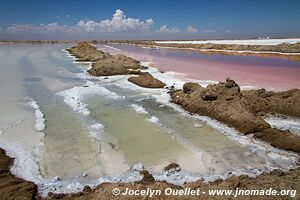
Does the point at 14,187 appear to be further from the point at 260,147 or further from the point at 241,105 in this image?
the point at 241,105

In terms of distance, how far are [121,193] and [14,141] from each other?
5.13m

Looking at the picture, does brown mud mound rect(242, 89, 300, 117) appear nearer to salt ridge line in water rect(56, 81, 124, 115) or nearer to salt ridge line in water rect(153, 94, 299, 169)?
salt ridge line in water rect(153, 94, 299, 169)

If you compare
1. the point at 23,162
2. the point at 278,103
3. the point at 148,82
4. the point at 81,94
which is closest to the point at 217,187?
the point at 23,162

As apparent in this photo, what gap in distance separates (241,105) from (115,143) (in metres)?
5.01

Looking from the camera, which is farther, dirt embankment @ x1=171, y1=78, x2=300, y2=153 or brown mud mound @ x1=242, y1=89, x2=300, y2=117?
brown mud mound @ x1=242, y1=89, x2=300, y2=117

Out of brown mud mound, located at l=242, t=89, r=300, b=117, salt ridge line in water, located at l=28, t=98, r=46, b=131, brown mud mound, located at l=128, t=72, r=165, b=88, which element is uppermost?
brown mud mound, located at l=242, t=89, r=300, b=117

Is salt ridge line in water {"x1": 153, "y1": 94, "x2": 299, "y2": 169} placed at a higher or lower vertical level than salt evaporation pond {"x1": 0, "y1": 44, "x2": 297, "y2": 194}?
higher

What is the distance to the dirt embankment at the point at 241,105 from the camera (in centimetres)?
977

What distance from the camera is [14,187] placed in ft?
20.2

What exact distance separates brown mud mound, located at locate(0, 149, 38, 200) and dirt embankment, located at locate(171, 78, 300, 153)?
264 inches

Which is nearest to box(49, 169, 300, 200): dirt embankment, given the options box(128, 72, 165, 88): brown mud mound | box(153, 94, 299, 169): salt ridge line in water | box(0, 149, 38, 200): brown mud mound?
box(0, 149, 38, 200): brown mud mound

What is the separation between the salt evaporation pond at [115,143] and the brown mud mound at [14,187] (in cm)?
27

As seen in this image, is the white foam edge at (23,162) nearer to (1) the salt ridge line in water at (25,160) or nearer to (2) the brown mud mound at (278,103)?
(1) the salt ridge line in water at (25,160)

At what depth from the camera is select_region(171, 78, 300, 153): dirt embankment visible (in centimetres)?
977
